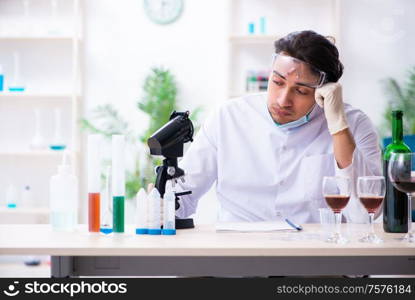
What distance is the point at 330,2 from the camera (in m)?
4.94

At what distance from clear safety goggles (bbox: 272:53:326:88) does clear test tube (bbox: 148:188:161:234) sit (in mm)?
789

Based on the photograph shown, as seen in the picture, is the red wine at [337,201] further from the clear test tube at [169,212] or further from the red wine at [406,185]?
the clear test tube at [169,212]

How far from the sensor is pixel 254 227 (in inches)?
76.0

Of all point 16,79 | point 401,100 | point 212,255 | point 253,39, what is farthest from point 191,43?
point 212,255

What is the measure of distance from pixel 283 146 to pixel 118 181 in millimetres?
887

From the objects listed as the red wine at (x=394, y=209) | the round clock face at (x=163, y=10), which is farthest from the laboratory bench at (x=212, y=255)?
the round clock face at (x=163, y=10)

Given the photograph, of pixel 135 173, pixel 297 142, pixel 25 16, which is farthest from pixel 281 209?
pixel 25 16

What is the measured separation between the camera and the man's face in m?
2.35

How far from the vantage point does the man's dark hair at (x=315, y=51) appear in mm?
2312

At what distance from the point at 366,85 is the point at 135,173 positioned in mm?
1913

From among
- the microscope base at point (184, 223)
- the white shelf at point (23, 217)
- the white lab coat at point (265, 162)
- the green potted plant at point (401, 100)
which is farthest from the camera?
the white shelf at point (23, 217)

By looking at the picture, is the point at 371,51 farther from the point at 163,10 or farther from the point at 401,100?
the point at 163,10

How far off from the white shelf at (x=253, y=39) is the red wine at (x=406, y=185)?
3.17 meters

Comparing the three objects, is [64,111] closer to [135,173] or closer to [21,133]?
[21,133]
